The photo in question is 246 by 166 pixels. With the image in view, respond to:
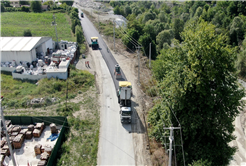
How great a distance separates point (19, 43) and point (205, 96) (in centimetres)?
3495

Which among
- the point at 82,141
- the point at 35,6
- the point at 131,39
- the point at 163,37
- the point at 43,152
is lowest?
the point at 82,141

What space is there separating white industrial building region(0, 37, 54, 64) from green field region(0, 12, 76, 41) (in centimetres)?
1126

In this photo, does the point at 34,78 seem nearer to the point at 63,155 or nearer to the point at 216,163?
the point at 63,155

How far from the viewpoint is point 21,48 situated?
38688 millimetres

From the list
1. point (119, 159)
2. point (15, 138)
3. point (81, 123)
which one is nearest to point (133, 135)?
point (119, 159)

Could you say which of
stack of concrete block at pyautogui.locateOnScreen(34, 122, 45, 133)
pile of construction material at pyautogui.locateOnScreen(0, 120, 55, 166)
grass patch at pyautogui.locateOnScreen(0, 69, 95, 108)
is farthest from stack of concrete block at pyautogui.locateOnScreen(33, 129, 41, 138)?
grass patch at pyautogui.locateOnScreen(0, 69, 95, 108)

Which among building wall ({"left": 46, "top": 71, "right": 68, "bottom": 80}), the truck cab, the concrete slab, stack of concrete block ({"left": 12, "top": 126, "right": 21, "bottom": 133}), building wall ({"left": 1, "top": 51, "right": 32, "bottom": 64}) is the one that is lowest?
the concrete slab

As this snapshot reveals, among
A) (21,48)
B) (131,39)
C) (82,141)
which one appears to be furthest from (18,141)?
(131,39)

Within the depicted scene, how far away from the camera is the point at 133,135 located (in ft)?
77.7

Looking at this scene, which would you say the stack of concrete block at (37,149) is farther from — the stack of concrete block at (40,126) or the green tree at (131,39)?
the green tree at (131,39)

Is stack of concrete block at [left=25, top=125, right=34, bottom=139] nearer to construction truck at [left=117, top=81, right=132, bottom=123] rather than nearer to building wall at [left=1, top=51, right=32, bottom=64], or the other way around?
construction truck at [left=117, top=81, right=132, bottom=123]

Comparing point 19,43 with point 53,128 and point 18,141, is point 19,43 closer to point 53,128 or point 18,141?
A: point 53,128

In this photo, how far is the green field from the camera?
57556 millimetres

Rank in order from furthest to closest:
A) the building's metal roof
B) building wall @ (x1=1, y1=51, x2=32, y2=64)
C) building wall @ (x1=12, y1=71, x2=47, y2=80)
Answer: the building's metal roof
building wall @ (x1=1, y1=51, x2=32, y2=64)
building wall @ (x1=12, y1=71, x2=47, y2=80)
